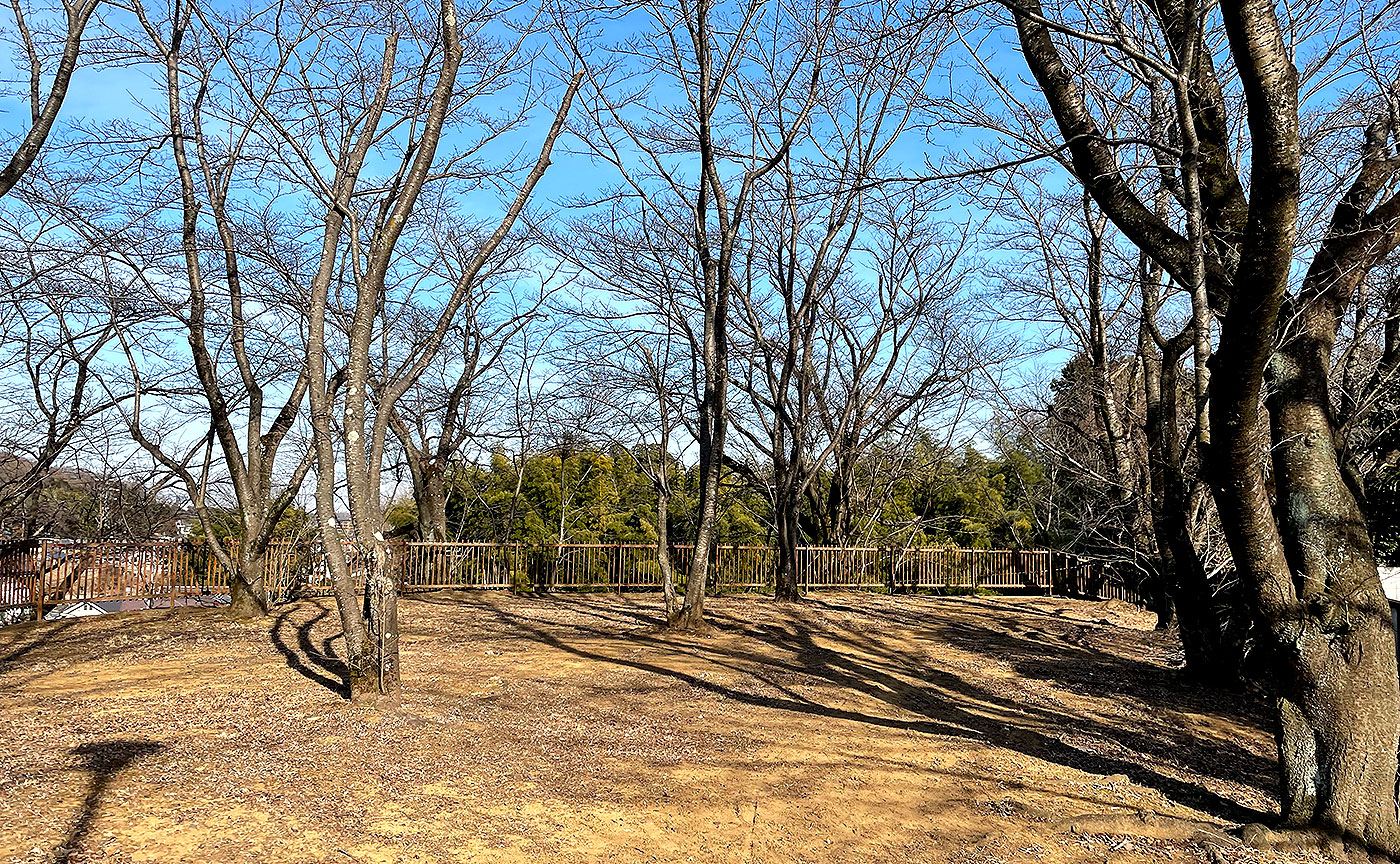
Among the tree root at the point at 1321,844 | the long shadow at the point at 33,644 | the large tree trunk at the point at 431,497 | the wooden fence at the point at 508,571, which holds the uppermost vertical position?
the large tree trunk at the point at 431,497

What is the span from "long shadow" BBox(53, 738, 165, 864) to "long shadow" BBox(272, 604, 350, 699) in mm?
1769

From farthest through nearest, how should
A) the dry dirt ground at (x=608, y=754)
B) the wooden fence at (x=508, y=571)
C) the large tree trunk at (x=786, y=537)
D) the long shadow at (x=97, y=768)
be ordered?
1. the large tree trunk at (x=786, y=537)
2. the wooden fence at (x=508, y=571)
3. the dry dirt ground at (x=608, y=754)
4. the long shadow at (x=97, y=768)

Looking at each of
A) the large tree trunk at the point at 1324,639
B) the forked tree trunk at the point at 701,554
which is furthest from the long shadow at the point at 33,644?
the large tree trunk at the point at 1324,639

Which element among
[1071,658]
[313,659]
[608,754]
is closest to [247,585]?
[313,659]

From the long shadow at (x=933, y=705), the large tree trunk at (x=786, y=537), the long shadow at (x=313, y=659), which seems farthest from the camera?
the large tree trunk at (x=786, y=537)

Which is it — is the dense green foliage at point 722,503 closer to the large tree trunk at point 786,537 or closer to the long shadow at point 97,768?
the large tree trunk at point 786,537

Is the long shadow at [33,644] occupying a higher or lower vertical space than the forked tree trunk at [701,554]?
lower

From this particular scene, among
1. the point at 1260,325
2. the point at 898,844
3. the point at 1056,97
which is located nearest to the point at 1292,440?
the point at 1260,325

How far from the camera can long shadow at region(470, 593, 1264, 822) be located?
607 cm

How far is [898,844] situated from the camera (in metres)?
4.62

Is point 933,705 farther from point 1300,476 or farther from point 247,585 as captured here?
point 247,585

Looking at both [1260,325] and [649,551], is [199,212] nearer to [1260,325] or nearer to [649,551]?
[649,551]

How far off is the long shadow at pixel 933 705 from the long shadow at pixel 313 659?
101 inches

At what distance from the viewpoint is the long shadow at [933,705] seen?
6.07 meters
